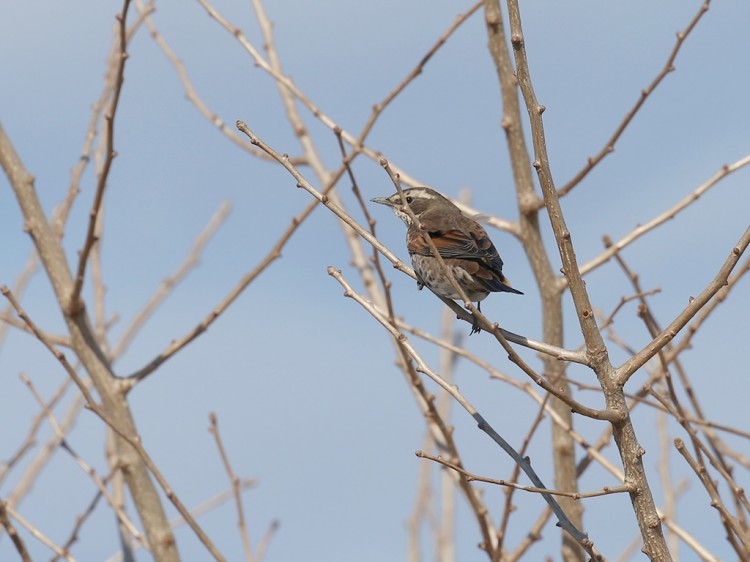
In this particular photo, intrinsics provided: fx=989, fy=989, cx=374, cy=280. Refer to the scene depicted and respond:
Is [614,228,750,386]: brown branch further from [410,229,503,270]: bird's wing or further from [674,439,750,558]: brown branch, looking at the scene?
[410,229,503,270]: bird's wing

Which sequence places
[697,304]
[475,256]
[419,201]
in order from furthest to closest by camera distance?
[419,201] → [475,256] → [697,304]

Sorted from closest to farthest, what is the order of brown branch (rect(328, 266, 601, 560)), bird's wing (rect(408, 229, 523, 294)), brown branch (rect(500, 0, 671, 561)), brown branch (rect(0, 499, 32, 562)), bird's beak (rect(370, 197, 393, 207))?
brown branch (rect(500, 0, 671, 561)) < brown branch (rect(328, 266, 601, 560)) < brown branch (rect(0, 499, 32, 562)) < bird's wing (rect(408, 229, 523, 294)) < bird's beak (rect(370, 197, 393, 207))

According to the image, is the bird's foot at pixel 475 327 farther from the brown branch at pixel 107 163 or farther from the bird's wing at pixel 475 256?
the brown branch at pixel 107 163

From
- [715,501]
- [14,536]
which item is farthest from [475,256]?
[14,536]

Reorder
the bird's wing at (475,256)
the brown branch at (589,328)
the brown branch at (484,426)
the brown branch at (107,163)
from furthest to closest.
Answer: the bird's wing at (475,256) < the brown branch at (107,163) < the brown branch at (484,426) < the brown branch at (589,328)

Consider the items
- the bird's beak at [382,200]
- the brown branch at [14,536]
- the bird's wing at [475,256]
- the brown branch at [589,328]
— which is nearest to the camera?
the brown branch at [589,328]

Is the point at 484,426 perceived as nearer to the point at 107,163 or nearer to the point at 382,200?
the point at 107,163

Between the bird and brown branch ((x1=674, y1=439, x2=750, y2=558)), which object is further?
the bird

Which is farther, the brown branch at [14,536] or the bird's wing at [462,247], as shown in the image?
the bird's wing at [462,247]

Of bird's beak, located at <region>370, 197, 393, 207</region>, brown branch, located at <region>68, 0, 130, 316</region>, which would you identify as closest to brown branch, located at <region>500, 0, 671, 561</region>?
brown branch, located at <region>68, 0, 130, 316</region>

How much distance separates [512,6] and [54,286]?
3.49m

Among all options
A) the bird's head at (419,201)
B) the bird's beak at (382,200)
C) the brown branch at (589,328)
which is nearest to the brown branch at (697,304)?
the brown branch at (589,328)

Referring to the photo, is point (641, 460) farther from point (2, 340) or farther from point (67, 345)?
point (2, 340)

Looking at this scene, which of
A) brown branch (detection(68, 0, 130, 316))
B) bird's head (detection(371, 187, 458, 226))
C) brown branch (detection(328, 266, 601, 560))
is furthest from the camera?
bird's head (detection(371, 187, 458, 226))
